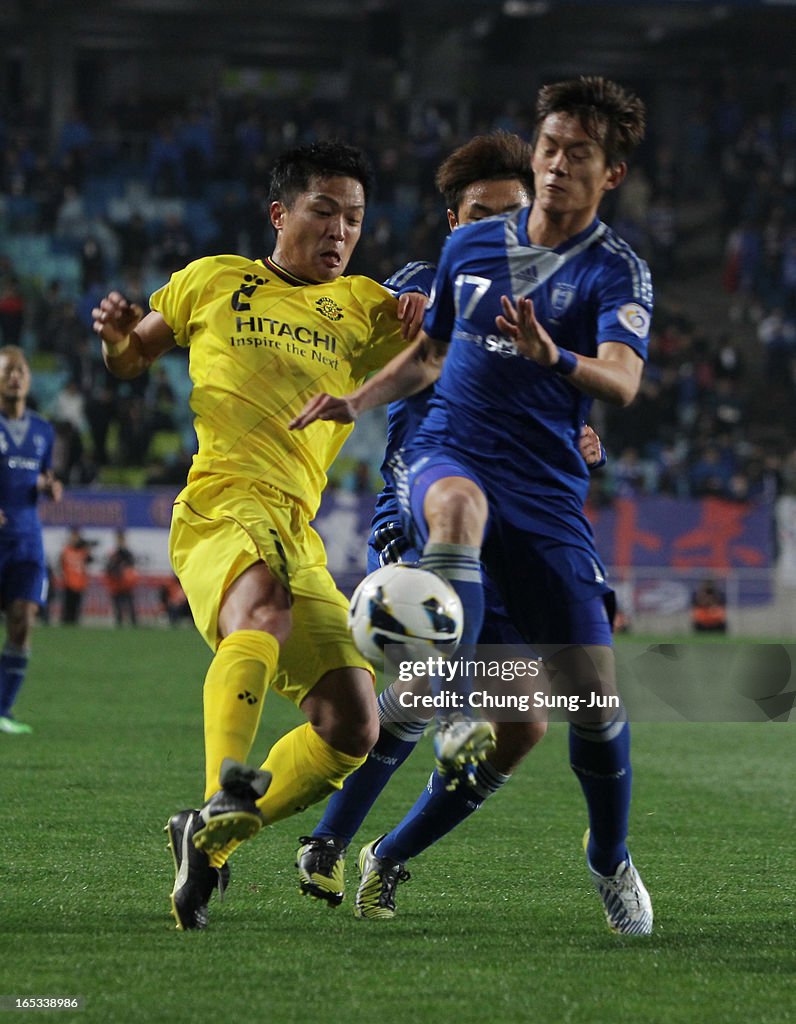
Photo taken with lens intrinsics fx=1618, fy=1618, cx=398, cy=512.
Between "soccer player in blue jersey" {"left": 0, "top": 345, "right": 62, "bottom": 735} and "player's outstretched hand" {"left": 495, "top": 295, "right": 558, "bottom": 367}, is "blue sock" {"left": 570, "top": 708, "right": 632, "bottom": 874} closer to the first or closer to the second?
"player's outstretched hand" {"left": 495, "top": 295, "right": 558, "bottom": 367}

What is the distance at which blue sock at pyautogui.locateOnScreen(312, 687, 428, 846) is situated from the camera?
4.96 m

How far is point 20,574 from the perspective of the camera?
33.1 ft

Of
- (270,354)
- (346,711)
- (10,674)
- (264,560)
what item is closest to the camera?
(264,560)

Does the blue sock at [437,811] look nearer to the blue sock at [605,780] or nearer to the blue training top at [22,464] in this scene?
the blue sock at [605,780]

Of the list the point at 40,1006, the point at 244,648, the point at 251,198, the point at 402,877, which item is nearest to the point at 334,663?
the point at 244,648

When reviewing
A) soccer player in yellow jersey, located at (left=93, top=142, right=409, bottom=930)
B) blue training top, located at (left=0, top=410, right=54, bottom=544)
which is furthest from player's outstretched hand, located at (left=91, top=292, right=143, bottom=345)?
blue training top, located at (left=0, top=410, right=54, bottom=544)

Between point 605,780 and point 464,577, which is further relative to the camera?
point 605,780

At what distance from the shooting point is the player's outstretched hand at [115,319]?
16.0 feet

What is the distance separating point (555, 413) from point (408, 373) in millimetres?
477

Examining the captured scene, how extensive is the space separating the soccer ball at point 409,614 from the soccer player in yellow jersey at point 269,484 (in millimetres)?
359

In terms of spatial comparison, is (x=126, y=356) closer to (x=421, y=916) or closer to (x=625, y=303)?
(x=625, y=303)

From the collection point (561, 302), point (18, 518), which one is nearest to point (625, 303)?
point (561, 302)

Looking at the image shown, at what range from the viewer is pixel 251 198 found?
26.3m

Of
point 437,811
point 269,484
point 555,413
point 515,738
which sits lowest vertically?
point 437,811
